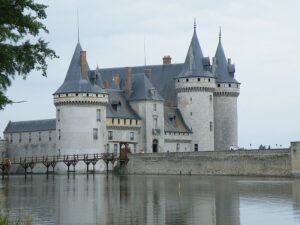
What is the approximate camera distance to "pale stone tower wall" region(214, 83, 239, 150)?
230 feet

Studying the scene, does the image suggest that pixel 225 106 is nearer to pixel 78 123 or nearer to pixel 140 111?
pixel 140 111

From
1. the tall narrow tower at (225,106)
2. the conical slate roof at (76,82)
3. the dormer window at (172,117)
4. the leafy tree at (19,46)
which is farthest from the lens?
the tall narrow tower at (225,106)

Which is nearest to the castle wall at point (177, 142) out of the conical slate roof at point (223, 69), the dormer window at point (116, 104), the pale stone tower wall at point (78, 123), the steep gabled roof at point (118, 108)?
the steep gabled roof at point (118, 108)

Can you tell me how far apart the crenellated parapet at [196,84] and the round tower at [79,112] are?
888 cm

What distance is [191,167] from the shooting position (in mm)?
55906

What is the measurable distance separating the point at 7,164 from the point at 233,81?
74.3 ft

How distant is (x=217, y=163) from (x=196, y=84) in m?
14.3

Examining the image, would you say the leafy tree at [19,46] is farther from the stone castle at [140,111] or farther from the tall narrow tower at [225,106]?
the tall narrow tower at [225,106]

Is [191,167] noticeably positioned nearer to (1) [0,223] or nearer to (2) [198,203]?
(2) [198,203]

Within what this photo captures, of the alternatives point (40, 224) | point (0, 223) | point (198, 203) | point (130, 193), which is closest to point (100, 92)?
point (130, 193)

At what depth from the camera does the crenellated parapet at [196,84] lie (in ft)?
220

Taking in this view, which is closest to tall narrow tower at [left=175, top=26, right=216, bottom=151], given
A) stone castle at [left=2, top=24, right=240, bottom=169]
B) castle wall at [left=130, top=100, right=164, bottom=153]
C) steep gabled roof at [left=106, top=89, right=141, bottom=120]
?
stone castle at [left=2, top=24, right=240, bottom=169]

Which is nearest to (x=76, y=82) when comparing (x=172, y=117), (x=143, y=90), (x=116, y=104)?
(x=116, y=104)

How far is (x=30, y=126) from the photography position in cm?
7175
